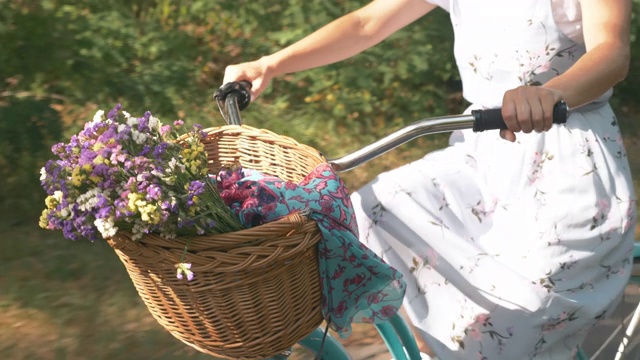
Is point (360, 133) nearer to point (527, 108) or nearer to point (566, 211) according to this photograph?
point (566, 211)

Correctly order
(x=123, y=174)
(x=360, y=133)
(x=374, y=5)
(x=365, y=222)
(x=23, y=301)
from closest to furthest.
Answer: (x=123, y=174) → (x=365, y=222) → (x=374, y=5) → (x=23, y=301) → (x=360, y=133)

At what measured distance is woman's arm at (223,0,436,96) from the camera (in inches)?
99.5

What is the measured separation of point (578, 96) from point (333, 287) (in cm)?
67

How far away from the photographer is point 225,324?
1.80m

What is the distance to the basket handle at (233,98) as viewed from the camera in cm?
236

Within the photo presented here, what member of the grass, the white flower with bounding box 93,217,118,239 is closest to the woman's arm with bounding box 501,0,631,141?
the white flower with bounding box 93,217,118,239

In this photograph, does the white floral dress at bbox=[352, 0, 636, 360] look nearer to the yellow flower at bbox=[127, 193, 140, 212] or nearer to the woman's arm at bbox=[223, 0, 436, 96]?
the woman's arm at bbox=[223, 0, 436, 96]

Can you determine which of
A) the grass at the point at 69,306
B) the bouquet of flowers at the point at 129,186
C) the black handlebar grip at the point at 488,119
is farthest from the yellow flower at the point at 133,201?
the grass at the point at 69,306

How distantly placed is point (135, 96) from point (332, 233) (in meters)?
3.63

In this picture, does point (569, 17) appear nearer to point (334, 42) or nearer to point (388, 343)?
point (334, 42)

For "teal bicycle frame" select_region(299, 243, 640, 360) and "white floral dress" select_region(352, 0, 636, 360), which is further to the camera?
"white floral dress" select_region(352, 0, 636, 360)

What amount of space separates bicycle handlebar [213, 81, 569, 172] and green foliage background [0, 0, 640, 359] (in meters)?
1.73

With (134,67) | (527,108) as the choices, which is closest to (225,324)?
(527,108)

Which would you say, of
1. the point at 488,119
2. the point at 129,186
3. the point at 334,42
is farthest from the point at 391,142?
the point at 129,186
